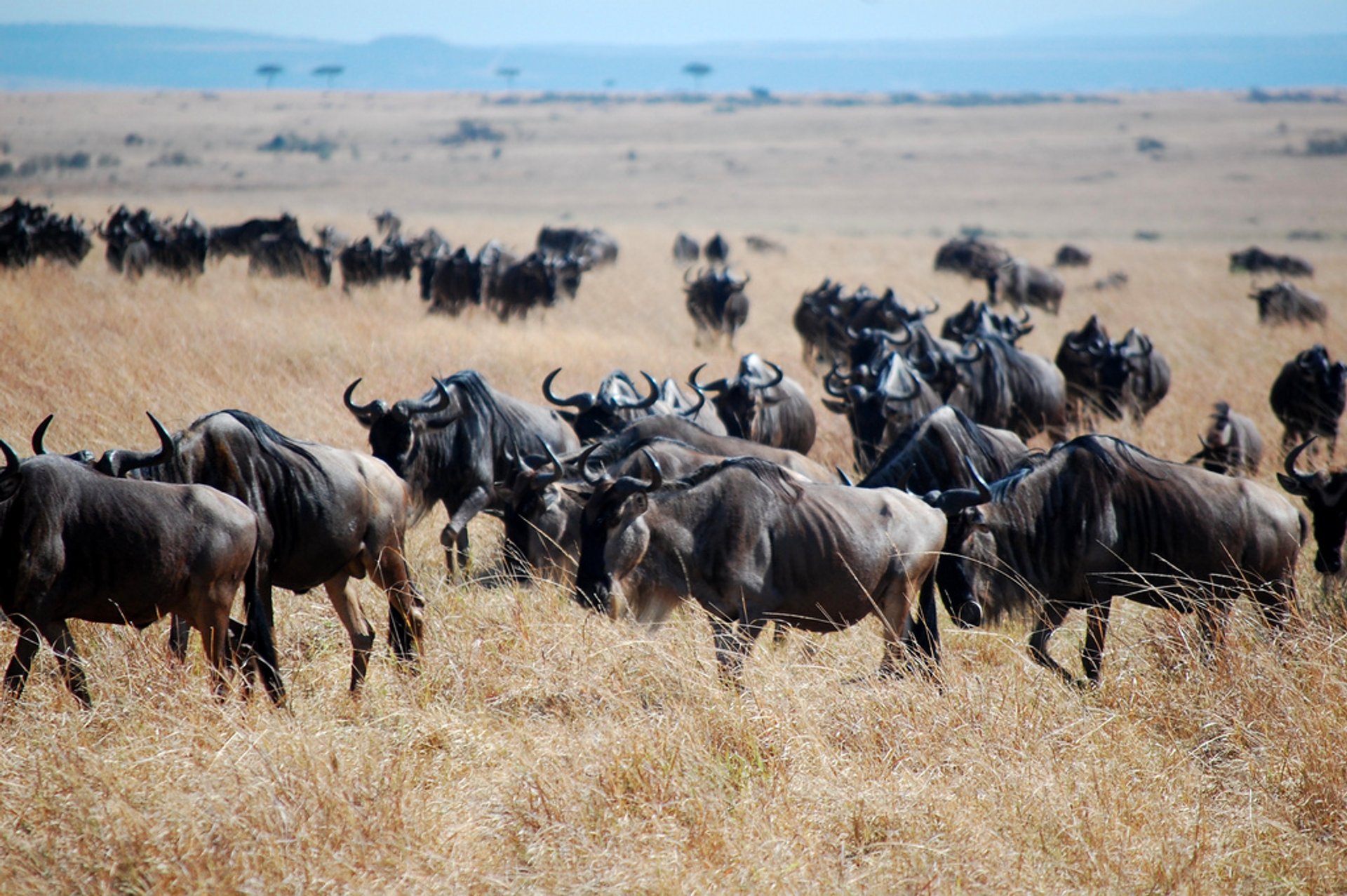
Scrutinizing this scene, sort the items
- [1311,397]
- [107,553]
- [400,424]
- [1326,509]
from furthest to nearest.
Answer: [1311,397], [400,424], [1326,509], [107,553]

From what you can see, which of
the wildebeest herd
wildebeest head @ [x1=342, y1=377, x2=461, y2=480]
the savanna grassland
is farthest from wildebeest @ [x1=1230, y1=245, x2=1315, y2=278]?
wildebeest head @ [x1=342, y1=377, x2=461, y2=480]

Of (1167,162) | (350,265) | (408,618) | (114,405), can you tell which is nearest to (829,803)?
(408,618)

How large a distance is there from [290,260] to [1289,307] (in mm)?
15864

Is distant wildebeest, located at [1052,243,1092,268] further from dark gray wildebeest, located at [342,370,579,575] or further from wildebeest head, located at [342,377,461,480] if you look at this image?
wildebeest head, located at [342,377,461,480]

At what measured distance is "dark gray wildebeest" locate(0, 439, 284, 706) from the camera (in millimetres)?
3373

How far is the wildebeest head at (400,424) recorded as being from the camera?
5.80m

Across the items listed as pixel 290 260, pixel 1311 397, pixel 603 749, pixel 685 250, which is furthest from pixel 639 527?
pixel 685 250

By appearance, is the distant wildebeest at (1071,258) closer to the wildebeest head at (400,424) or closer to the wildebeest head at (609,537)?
the wildebeest head at (400,424)

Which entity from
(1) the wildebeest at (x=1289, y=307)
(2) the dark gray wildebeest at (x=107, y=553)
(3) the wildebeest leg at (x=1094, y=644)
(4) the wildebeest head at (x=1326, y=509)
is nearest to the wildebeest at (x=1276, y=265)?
(1) the wildebeest at (x=1289, y=307)

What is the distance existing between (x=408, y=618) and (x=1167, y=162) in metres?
74.9

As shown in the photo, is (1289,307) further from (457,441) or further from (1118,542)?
(457,441)

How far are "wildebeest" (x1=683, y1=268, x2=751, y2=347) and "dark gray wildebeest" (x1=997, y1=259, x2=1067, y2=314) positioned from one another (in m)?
7.49

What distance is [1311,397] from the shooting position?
9.37 m

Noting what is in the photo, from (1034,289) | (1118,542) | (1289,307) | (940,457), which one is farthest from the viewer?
(1034,289)
